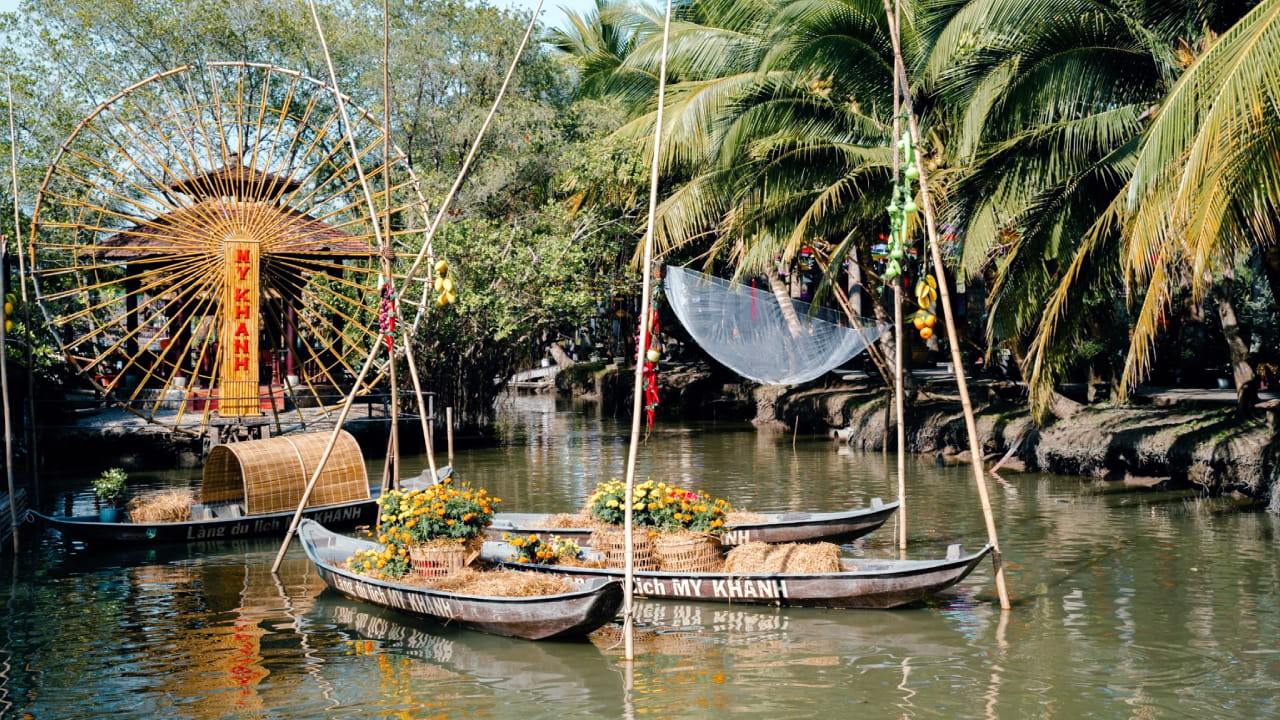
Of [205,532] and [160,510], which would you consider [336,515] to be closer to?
[205,532]

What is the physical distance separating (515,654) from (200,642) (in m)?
3.01

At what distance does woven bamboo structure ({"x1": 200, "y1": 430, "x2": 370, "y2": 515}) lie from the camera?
1537 cm

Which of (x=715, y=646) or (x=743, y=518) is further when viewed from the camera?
(x=743, y=518)

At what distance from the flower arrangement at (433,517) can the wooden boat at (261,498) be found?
4.61 m

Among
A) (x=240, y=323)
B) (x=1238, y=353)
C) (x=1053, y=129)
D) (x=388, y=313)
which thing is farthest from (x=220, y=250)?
(x=1238, y=353)

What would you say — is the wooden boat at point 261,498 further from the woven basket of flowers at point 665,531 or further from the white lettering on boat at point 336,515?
the woven basket of flowers at point 665,531

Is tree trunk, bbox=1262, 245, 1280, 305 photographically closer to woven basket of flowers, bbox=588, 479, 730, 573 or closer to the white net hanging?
the white net hanging

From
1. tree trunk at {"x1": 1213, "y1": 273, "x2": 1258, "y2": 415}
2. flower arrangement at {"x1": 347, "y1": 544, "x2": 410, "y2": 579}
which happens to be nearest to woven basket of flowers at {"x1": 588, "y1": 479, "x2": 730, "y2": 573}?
flower arrangement at {"x1": 347, "y1": 544, "x2": 410, "y2": 579}

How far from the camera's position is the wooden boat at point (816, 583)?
10352mm

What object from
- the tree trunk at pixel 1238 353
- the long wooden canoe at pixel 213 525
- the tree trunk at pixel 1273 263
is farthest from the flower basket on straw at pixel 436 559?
the tree trunk at pixel 1238 353

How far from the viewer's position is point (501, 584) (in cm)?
1019

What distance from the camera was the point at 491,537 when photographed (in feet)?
45.0

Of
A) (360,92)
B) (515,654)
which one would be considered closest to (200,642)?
(515,654)

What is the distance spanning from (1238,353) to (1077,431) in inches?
108
